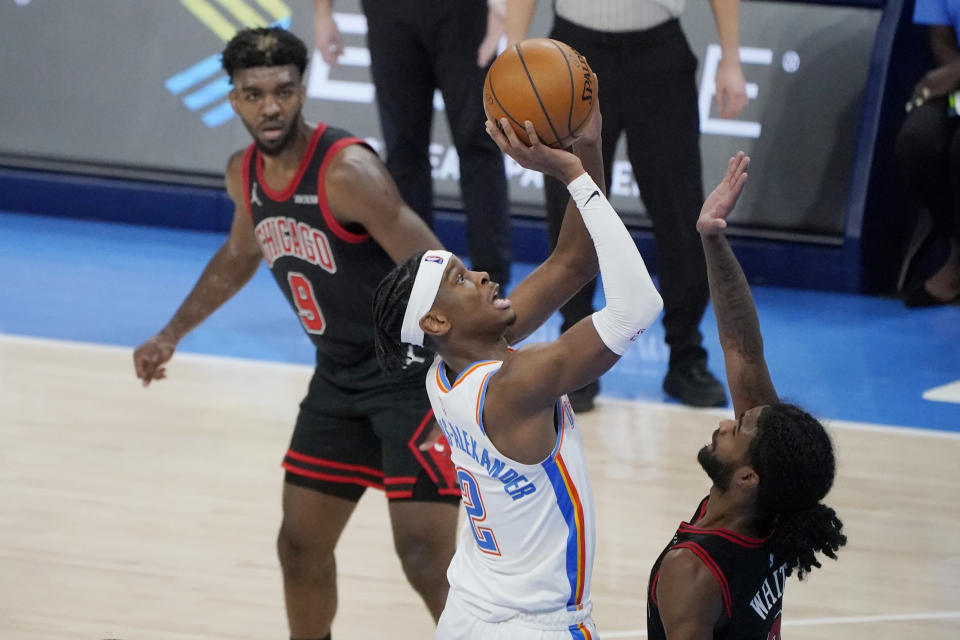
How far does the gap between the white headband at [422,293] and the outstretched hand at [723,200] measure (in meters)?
0.55

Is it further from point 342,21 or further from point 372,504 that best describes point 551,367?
point 342,21

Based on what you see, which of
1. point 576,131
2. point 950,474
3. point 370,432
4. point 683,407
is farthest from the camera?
point 683,407

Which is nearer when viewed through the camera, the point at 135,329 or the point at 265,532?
the point at 265,532

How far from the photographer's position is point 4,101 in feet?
→ 30.1

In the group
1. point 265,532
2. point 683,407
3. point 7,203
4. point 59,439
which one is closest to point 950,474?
point 683,407

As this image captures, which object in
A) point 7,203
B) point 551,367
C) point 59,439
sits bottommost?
point 7,203

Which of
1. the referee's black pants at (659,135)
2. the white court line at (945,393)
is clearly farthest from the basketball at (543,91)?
the white court line at (945,393)

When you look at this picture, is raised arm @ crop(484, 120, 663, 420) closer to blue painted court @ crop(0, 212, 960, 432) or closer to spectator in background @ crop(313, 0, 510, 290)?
blue painted court @ crop(0, 212, 960, 432)

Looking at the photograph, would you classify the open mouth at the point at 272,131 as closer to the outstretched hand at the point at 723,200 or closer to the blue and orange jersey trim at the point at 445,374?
the blue and orange jersey trim at the point at 445,374

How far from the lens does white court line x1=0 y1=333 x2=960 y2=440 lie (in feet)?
20.0

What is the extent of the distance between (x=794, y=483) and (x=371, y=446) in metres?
1.49

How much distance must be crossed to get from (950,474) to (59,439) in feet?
11.6

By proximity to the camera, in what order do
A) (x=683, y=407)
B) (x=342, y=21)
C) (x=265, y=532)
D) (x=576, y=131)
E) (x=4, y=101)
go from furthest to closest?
(x=4, y=101)
(x=342, y=21)
(x=683, y=407)
(x=265, y=532)
(x=576, y=131)

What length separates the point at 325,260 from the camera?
4.00 metres
